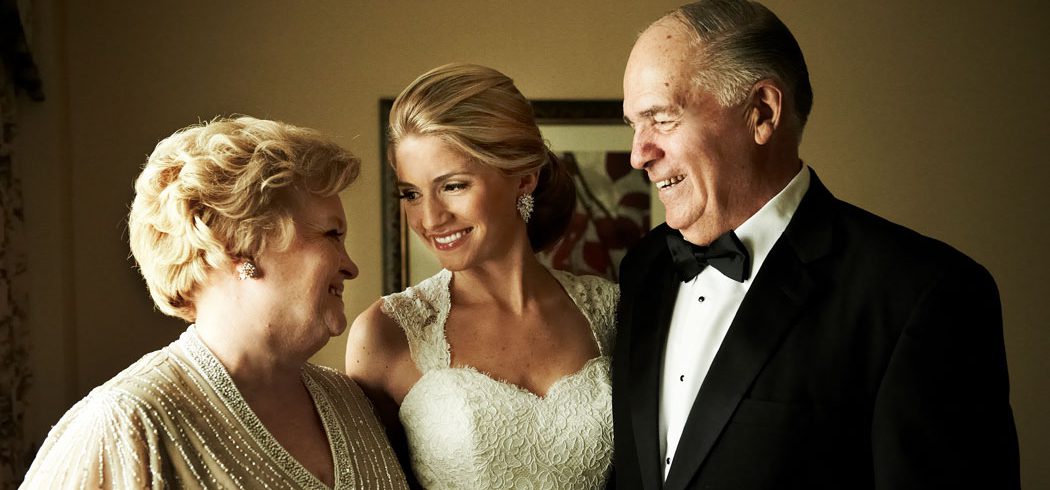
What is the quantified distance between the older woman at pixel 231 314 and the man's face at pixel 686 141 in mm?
588

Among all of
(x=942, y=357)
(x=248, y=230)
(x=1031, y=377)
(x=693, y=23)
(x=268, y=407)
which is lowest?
(x=1031, y=377)

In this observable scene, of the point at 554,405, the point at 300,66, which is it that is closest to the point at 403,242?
the point at 300,66

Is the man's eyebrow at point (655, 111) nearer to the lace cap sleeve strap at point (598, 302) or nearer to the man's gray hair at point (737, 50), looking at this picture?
the man's gray hair at point (737, 50)

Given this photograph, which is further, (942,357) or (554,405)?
(554,405)

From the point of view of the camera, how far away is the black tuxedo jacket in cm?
157

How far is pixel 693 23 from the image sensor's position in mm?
1905

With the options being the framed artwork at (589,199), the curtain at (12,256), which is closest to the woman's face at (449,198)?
the curtain at (12,256)

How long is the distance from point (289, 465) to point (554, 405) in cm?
70

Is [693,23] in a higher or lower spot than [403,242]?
higher

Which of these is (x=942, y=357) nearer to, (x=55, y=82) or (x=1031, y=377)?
(x=55, y=82)

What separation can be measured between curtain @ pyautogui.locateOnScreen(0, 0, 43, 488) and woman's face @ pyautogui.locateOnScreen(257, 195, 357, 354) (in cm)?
120

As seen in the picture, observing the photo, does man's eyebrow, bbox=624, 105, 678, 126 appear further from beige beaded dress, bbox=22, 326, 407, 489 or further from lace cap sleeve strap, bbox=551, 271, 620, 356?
beige beaded dress, bbox=22, 326, 407, 489

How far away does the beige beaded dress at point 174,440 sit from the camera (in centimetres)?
145

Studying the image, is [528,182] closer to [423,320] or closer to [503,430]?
[423,320]
